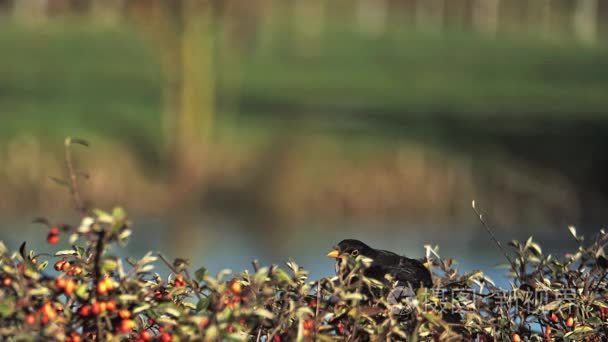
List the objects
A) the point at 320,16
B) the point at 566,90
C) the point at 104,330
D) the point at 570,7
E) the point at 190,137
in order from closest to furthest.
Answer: the point at 104,330
the point at 190,137
the point at 566,90
the point at 320,16
the point at 570,7

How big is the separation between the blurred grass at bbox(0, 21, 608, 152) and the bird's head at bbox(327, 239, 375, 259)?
848 inches

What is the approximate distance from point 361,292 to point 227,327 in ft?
1.49

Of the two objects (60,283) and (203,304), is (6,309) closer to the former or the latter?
(60,283)

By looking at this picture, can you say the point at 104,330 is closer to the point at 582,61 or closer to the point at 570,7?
the point at 582,61

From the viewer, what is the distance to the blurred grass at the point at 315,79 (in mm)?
30219

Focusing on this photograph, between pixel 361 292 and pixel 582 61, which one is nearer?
pixel 361 292

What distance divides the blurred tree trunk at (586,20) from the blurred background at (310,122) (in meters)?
0.14

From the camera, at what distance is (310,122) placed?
27766 millimetres

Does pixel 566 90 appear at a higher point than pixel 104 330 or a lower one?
lower

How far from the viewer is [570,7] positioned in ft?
170

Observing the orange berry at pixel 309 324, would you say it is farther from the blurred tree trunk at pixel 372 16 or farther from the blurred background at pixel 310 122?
the blurred tree trunk at pixel 372 16

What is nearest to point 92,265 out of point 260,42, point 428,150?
point 428,150

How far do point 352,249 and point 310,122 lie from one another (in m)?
24.4

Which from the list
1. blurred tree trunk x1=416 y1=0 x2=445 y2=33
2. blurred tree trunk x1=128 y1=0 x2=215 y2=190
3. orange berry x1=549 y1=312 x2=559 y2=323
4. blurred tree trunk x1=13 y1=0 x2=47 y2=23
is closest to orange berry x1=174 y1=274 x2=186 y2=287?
orange berry x1=549 y1=312 x2=559 y2=323
